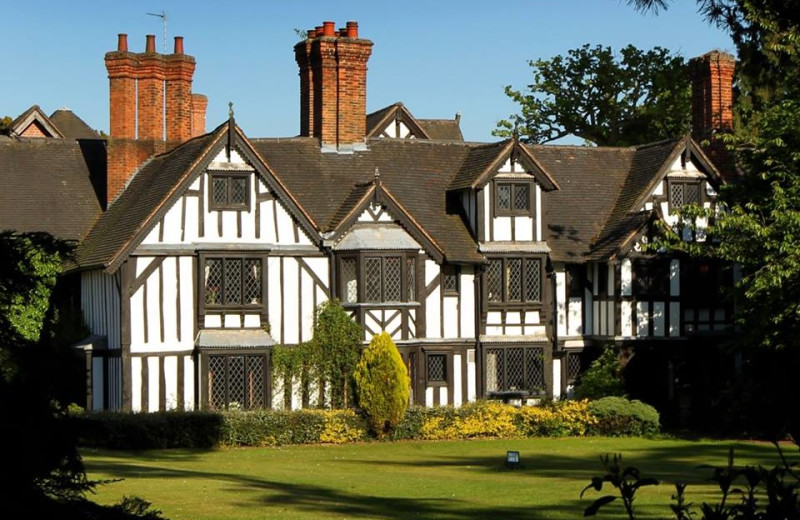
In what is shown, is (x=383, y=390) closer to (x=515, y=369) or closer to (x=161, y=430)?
(x=161, y=430)

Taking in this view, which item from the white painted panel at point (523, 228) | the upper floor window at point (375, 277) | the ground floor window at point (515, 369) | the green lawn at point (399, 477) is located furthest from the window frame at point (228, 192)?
the ground floor window at point (515, 369)

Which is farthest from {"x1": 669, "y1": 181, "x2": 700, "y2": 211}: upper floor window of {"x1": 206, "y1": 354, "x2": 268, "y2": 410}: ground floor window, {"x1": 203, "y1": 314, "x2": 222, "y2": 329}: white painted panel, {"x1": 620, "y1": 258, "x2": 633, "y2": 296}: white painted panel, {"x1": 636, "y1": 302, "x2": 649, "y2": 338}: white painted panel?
{"x1": 203, "y1": 314, "x2": 222, "y2": 329}: white painted panel

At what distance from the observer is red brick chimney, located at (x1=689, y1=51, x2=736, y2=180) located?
4131 cm

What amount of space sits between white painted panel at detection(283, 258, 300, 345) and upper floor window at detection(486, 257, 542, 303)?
5.55m

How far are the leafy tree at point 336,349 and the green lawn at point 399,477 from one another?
314cm

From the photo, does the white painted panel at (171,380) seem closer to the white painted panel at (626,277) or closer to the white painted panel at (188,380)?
the white painted panel at (188,380)

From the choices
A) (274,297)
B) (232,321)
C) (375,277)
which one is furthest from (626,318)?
(232,321)

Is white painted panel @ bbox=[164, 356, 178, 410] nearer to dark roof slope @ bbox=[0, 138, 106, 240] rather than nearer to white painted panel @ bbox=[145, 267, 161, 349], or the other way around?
white painted panel @ bbox=[145, 267, 161, 349]

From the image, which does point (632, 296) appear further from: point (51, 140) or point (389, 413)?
point (51, 140)

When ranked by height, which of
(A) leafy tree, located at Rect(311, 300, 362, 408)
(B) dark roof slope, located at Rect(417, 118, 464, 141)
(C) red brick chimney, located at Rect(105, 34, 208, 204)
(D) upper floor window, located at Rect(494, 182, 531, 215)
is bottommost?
(A) leafy tree, located at Rect(311, 300, 362, 408)

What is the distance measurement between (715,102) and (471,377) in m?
12.3

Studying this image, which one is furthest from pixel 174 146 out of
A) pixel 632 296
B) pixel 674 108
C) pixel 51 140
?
pixel 674 108

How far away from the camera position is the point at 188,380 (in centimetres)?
3359

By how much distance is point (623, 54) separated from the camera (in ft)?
195
